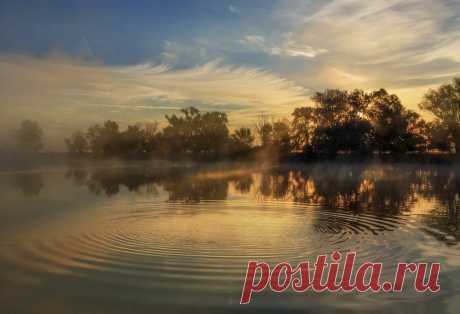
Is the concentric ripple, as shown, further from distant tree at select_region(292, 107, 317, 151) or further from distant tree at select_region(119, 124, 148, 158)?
distant tree at select_region(119, 124, 148, 158)

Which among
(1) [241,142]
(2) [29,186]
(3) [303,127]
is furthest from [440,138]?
(2) [29,186]

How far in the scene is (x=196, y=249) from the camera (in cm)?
1027

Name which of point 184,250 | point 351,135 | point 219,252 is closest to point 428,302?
point 219,252

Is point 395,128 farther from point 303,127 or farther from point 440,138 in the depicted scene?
point 303,127

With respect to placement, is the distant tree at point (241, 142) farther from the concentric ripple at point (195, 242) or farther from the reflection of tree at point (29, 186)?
the concentric ripple at point (195, 242)

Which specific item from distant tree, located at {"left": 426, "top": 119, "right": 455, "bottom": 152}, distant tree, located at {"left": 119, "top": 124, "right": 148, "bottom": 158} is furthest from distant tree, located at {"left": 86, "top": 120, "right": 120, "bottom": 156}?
distant tree, located at {"left": 426, "top": 119, "right": 455, "bottom": 152}

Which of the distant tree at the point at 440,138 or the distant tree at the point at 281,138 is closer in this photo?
the distant tree at the point at 440,138

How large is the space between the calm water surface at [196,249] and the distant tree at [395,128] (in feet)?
176

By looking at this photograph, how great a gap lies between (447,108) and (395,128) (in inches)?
354

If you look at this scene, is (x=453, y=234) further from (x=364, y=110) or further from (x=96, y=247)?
(x=364, y=110)

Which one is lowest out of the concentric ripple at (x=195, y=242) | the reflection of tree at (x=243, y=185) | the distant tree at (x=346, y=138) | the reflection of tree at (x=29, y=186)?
the reflection of tree at (x=29, y=186)

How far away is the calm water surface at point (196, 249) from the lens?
7160mm

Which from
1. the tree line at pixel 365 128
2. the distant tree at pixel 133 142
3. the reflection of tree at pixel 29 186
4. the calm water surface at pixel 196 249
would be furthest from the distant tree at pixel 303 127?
the calm water surface at pixel 196 249

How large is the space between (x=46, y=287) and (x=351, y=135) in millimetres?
65307
